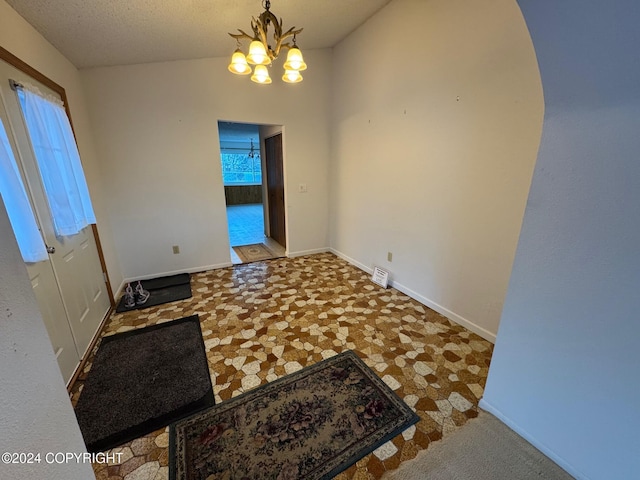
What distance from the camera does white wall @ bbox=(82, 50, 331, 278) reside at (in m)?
2.99

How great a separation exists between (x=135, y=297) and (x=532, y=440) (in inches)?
142

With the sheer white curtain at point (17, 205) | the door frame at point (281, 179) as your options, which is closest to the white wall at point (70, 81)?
the sheer white curtain at point (17, 205)

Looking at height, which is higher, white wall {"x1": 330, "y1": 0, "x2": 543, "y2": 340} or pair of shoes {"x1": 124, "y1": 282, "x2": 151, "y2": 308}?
white wall {"x1": 330, "y1": 0, "x2": 543, "y2": 340}

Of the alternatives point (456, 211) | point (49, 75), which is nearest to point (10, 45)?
point (49, 75)

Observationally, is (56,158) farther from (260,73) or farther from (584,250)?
(584,250)

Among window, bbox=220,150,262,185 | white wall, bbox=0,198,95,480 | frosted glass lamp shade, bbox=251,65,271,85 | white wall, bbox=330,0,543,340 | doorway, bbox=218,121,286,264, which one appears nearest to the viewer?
white wall, bbox=0,198,95,480

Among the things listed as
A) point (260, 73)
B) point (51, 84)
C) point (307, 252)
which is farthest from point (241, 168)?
point (260, 73)

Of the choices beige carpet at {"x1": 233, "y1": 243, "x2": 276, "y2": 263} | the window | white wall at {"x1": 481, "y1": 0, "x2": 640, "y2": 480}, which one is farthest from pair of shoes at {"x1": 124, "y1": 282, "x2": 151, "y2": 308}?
the window

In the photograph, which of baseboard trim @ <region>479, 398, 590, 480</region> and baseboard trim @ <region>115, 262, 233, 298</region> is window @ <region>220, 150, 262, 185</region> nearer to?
baseboard trim @ <region>115, 262, 233, 298</region>

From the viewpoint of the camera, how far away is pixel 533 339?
4.36 ft

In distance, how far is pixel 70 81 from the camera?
250 cm

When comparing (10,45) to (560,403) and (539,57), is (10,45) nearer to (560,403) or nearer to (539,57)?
(539,57)

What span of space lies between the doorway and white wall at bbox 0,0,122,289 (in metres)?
1.56

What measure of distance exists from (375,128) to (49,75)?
122 inches
